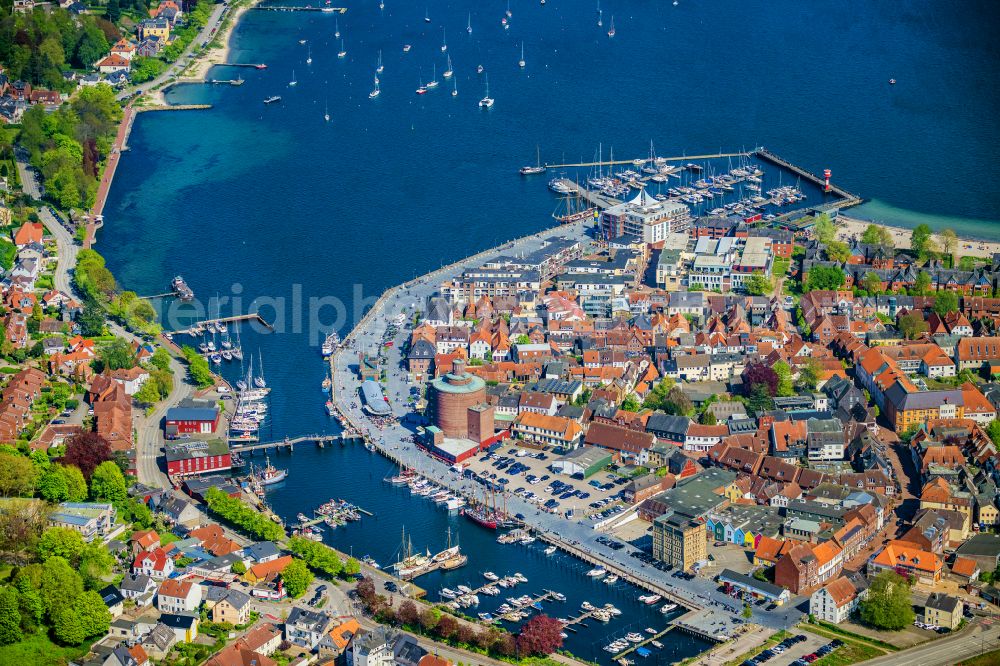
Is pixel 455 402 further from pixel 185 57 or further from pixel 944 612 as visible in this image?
pixel 185 57

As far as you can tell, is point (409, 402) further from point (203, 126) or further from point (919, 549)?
point (203, 126)

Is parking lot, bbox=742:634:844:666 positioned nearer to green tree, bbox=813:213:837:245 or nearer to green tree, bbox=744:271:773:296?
green tree, bbox=744:271:773:296

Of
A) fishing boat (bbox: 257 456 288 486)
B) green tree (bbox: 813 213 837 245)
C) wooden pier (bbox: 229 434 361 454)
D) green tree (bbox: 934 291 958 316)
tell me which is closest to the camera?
fishing boat (bbox: 257 456 288 486)

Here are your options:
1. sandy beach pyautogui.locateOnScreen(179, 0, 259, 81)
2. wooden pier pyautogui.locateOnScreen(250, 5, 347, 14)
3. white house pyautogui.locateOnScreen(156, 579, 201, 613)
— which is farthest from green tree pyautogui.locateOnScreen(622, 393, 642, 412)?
wooden pier pyautogui.locateOnScreen(250, 5, 347, 14)

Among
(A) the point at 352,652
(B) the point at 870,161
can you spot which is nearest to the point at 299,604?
(A) the point at 352,652

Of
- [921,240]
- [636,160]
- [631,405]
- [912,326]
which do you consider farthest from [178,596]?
[636,160]

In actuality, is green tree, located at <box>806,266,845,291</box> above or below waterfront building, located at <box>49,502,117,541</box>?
above

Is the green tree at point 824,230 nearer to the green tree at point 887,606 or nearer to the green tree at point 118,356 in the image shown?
the green tree at point 887,606

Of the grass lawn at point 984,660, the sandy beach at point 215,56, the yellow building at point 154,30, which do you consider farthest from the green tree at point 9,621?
the yellow building at point 154,30
